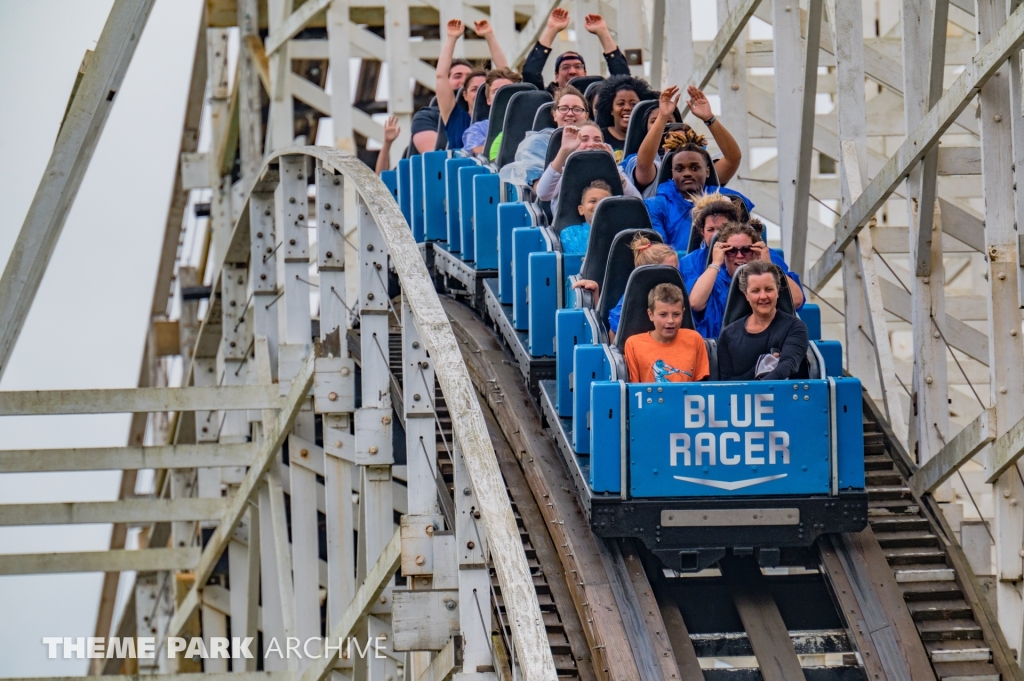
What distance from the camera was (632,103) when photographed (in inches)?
323

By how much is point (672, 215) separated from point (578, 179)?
48 cm

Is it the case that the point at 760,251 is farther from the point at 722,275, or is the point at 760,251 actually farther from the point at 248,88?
the point at 248,88

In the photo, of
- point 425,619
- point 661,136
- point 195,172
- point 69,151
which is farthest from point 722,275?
point 195,172

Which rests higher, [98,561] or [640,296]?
[640,296]

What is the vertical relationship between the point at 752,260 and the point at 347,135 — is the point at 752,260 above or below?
below

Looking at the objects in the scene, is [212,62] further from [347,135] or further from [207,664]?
[207,664]

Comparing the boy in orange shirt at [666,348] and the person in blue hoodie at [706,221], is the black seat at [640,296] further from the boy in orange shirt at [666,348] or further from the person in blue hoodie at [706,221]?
the person in blue hoodie at [706,221]

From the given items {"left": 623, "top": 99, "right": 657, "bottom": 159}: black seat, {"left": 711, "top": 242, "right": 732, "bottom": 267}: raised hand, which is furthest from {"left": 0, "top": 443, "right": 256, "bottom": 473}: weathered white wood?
{"left": 711, "top": 242, "right": 732, "bottom": 267}: raised hand

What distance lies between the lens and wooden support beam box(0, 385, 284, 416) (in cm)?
738

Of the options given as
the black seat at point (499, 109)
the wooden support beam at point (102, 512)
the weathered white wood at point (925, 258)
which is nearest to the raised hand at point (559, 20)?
the black seat at point (499, 109)

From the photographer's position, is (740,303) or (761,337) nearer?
(761,337)

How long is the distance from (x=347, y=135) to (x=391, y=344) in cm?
495

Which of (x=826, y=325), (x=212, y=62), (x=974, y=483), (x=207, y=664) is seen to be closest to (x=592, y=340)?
(x=207, y=664)

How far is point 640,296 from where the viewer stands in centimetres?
566
